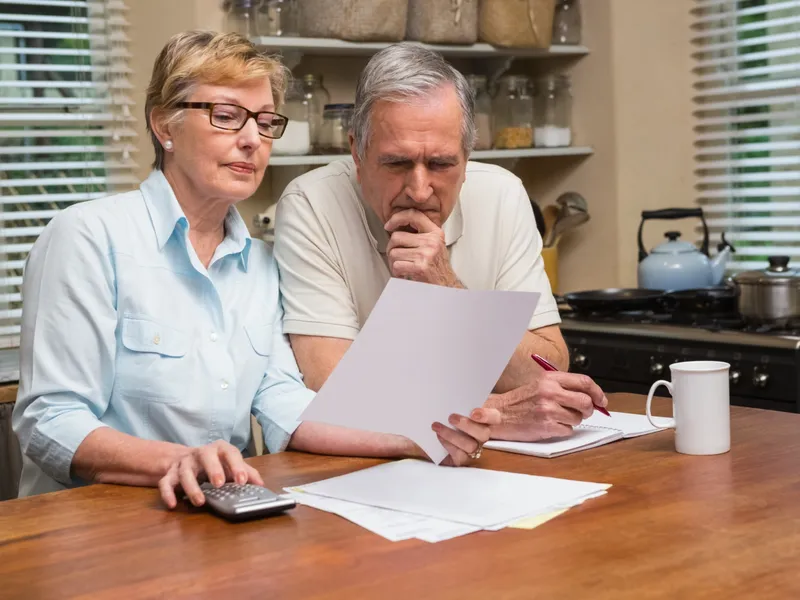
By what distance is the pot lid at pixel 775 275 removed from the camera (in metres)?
3.00

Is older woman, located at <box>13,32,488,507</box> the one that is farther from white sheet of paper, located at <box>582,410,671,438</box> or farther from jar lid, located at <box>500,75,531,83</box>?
jar lid, located at <box>500,75,531,83</box>

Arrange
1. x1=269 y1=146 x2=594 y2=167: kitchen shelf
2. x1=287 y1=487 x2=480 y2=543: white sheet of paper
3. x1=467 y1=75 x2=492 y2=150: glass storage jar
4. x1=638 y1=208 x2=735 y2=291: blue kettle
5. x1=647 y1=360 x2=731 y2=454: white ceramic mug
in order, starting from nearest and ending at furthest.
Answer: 1. x1=287 y1=487 x2=480 y2=543: white sheet of paper
2. x1=647 y1=360 x2=731 y2=454: white ceramic mug
3. x1=269 y1=146 x2=594 y2=167: kitchen shelf
4. x1=638 y1=208 x2=735 y2=291: blue kettle
5. x1=467 y1=75 x2=492 y2=150: glass storage jar

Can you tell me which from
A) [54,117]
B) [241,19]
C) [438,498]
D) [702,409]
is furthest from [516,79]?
[438,498]

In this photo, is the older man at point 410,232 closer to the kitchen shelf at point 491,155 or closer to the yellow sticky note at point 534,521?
the yellow sticky note at point 534,521

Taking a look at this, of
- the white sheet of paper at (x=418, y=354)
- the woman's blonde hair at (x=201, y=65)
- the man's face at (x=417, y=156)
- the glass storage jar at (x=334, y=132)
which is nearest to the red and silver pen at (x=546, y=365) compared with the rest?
the white sheet of paper at (x=418, y=354)

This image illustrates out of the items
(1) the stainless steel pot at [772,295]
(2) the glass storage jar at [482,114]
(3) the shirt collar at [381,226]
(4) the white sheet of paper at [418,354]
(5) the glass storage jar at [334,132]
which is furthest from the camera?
(2) the glass storage jar at [482,114]

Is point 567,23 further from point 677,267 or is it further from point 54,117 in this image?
point 54,117

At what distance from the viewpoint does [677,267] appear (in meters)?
3.47

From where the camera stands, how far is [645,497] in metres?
1.42

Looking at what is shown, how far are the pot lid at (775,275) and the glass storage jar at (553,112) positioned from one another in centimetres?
103

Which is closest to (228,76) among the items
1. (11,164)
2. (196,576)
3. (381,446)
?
(381,446)

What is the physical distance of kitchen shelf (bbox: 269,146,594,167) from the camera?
323cm

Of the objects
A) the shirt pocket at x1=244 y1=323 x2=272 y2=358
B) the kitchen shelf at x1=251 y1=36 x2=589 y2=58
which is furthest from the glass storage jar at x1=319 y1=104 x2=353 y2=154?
the shirt pocket at x1=244 y1=323 x2=272 y2=358

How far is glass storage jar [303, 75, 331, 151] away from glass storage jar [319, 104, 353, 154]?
0.07 ft
